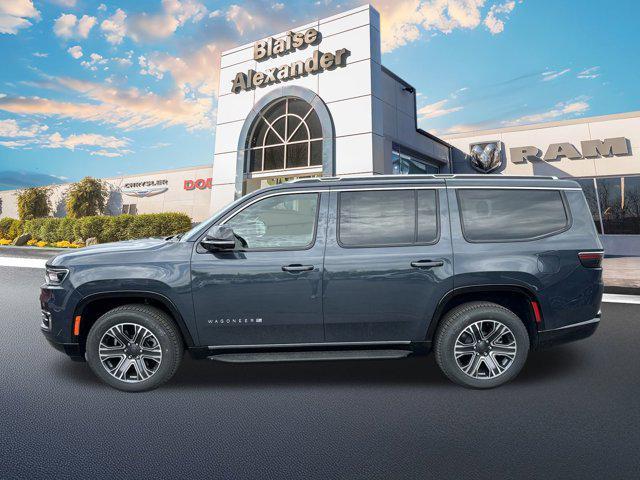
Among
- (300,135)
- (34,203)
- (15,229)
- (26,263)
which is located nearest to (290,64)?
(300,135)

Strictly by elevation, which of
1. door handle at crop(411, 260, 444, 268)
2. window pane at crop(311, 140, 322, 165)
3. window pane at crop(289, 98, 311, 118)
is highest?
window pane at crop(289, 98, 311, 118)

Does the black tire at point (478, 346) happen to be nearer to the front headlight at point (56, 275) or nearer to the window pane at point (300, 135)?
the front headlight at point (56, 275)

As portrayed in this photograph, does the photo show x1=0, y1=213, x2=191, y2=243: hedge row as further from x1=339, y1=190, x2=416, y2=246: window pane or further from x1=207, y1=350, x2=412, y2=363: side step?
x1=339, y1=190, x2=416, y2=246: window pane

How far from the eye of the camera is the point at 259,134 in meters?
20.0

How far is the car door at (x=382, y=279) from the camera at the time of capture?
4.09m

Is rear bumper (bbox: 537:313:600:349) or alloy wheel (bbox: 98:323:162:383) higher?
rear bumper (bbox: 537:313:600:349)

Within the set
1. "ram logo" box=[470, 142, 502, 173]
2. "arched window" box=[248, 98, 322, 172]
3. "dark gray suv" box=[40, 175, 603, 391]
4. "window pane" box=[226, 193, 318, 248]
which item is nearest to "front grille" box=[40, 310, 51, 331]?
"dark gray suv" box=[40, 175, 603, 391]

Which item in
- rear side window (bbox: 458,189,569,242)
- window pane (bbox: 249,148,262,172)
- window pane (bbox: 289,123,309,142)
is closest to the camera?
rear side window (bbox: 458,189,569,242)

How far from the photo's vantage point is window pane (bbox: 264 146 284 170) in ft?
64.1

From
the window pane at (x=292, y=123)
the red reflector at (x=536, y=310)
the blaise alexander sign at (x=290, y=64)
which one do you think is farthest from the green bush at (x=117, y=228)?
the red reflector at (x=536, y=310)

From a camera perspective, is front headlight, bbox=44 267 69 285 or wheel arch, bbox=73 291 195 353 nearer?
wheel arch, bbox=73 291 195 353

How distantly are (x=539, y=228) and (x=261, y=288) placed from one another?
270 cm

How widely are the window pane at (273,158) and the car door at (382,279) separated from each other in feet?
51.5

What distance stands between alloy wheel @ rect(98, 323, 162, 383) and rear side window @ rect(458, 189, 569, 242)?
310cm
